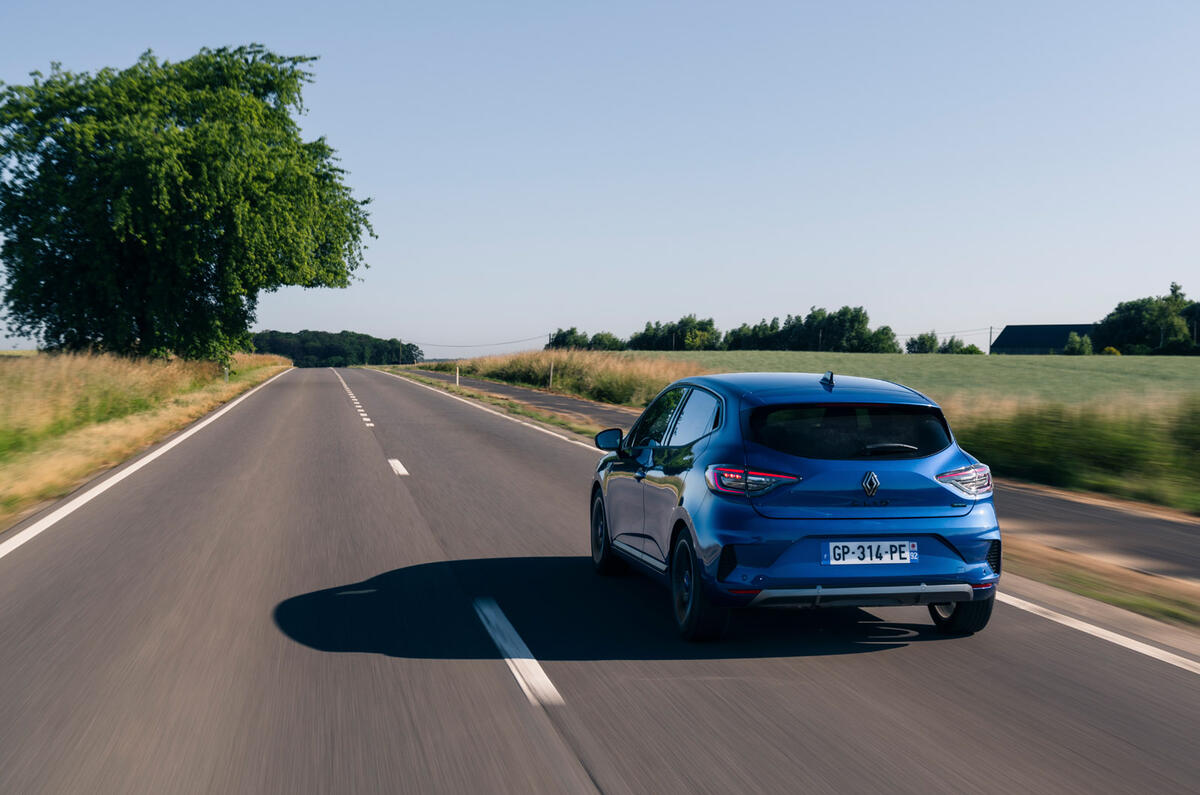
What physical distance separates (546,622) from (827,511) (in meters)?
1.85

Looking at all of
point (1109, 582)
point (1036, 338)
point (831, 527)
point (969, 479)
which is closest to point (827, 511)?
point (831, 527)

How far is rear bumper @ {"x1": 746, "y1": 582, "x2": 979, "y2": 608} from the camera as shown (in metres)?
5.21

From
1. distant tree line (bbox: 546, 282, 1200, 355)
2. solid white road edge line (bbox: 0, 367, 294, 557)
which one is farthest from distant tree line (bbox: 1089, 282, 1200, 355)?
solid white road edge line (bbox: 0, 367, 294, 557)

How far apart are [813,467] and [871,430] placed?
46cm

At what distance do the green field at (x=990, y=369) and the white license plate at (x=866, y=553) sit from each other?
1409 inches

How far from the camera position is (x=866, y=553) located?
525 centimetres

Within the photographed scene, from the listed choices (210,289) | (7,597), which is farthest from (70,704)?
(210,289)

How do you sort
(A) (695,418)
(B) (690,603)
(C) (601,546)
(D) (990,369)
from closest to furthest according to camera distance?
(B) (690,603) → (A) (695,418) → (C) (601,546) → (D) (990,369)

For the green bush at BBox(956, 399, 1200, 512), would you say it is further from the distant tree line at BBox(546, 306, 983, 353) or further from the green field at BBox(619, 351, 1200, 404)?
the distant tree line at BBox(546, 306, 983, 353)

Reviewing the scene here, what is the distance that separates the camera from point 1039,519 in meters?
10.8

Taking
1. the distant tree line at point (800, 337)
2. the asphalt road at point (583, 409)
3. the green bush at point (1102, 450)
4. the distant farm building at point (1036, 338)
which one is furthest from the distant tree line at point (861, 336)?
the green bush at point (1102, 450)

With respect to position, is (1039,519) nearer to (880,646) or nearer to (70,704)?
(880,646)

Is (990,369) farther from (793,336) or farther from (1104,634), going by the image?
(793,336)

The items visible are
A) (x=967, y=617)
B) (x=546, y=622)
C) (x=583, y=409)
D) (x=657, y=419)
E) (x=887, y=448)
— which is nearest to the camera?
(x=887, y=448)
